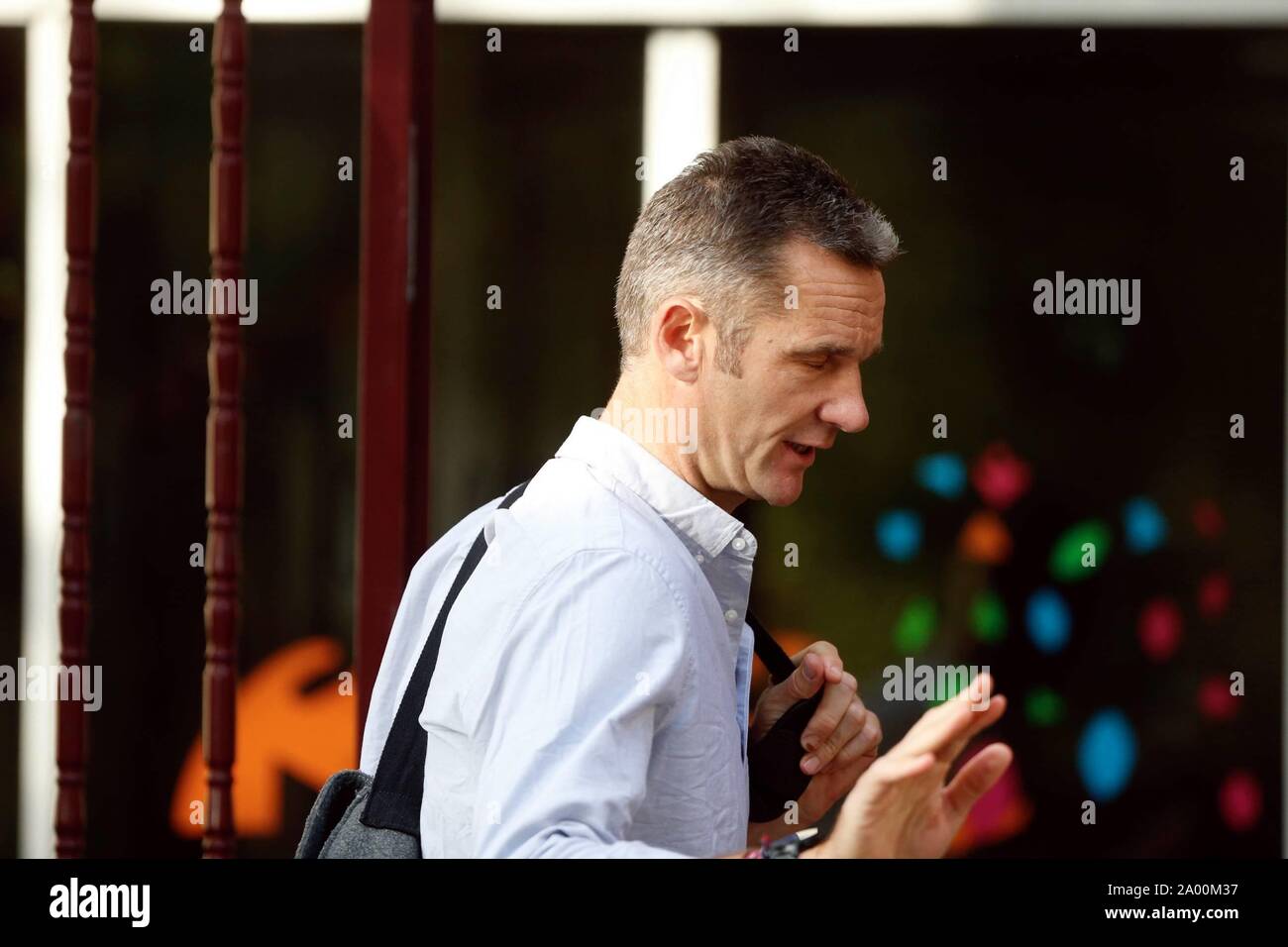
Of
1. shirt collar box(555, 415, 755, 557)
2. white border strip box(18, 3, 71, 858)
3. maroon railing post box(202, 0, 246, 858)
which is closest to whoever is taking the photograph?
shirt collar box(555, 415, 755, 557)

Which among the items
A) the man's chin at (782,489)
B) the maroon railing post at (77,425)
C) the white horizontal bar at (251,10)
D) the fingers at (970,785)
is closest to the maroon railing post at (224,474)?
the maroon railing post at (77,425)

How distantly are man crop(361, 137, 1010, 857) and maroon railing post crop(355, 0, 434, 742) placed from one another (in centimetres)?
80

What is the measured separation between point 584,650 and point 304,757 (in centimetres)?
219

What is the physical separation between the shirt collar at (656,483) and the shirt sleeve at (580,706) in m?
0.19

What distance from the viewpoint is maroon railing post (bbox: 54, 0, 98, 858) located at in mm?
2725

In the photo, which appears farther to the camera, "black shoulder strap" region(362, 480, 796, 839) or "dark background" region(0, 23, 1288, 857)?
"dark background" region(0, 23, 1288, 857)

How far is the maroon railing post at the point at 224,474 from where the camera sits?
271 cm

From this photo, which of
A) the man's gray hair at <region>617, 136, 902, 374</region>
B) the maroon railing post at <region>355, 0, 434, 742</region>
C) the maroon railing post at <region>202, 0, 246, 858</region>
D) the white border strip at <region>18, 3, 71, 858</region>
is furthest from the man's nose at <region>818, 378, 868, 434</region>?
the white border strip at <region>18, 3, 71, 858</region>

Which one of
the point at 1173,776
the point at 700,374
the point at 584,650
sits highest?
the point at 700,374

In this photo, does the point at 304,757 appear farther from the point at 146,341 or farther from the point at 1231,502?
the point at 1231,502

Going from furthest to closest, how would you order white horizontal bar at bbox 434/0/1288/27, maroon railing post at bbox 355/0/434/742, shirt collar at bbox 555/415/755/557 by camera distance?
white horizontal bar at bbox 434/0/1288/27 < maroon railing post at bbox 355/0/434/742 < shirt collar at bbox 555/415/755/557

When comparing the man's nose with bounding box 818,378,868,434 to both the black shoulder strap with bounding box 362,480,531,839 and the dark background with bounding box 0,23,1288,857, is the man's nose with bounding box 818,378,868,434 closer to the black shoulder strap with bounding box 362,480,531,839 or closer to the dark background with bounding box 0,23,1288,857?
the black shoulder strap with bounding box 362,480,531,839
